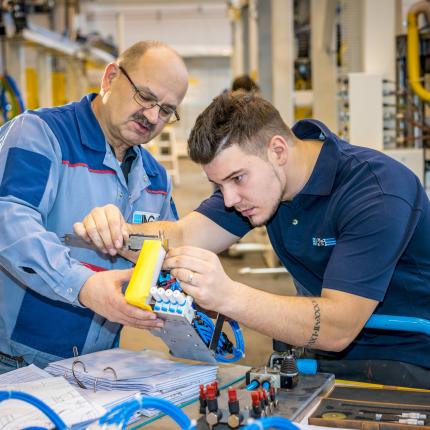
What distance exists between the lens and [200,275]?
134 centimetres

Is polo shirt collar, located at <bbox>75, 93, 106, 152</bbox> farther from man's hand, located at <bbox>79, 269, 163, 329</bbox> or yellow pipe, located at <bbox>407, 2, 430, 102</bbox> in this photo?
yellow pipe, located at <bbox>407, 2, 430, 102</bbox>

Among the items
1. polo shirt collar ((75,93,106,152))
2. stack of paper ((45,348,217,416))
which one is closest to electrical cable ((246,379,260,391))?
stack of paper ((45,348,217,416))

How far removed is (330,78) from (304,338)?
12.8ft

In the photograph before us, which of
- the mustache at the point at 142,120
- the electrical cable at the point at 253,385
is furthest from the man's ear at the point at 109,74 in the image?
the electrical cable at the point at 253,385

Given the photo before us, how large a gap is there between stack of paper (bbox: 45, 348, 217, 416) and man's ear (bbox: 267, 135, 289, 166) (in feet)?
1.85

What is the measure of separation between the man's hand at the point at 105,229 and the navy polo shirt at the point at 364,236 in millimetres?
469

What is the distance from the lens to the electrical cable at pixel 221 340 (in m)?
1.54

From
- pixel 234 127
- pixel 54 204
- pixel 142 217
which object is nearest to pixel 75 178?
pixel 54 204

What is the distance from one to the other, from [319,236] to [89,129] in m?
0.76

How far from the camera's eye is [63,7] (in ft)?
29.9

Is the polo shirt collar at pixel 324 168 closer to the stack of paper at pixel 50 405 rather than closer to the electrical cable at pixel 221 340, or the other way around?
the electrical cable at pixel 221 340

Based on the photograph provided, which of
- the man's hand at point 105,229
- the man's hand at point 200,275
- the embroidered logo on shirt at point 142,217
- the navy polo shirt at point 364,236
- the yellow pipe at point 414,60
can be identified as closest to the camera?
the man's hand at point 200,275

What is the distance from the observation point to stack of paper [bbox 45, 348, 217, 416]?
4.62 ft

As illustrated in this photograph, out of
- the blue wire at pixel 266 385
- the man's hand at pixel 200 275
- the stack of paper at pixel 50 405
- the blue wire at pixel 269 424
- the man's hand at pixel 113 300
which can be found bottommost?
the blue wire at pixel 266 385
